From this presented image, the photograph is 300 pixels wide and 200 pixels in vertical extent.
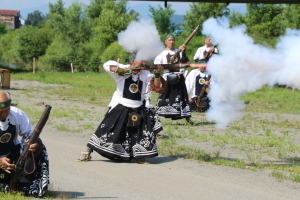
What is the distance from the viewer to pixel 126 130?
8906 millimetres

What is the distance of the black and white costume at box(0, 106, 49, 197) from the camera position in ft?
20.6

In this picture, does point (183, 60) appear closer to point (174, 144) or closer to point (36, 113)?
point (174, 144)

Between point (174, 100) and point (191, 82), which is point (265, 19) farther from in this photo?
point (174, 100)

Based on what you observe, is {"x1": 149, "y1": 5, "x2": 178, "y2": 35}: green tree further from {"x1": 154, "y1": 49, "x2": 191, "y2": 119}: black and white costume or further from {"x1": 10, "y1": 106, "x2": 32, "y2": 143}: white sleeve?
{"x1": 10, "y1": 106, "x2": 32, "y2": 143}: white sleeve

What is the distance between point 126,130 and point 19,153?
2739 millimetres

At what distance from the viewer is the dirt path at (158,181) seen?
6.80 meters

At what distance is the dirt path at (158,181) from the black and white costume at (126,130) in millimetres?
210

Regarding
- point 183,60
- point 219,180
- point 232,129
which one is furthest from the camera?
point 232,129

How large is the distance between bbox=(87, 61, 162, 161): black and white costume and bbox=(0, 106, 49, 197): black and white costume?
7.83 feet

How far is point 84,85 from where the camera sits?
28.7m

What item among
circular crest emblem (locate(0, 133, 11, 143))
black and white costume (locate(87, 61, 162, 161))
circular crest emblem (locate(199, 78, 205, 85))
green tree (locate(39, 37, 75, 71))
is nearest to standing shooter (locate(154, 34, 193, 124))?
circular crest emblem (locate(199, 78, 205, 85))

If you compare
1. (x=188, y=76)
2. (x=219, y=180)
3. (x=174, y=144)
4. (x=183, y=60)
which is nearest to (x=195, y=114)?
(x=188, y=76)

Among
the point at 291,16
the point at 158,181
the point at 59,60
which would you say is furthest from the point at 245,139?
the point at 59,60

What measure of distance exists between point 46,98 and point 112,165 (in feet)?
42.9
